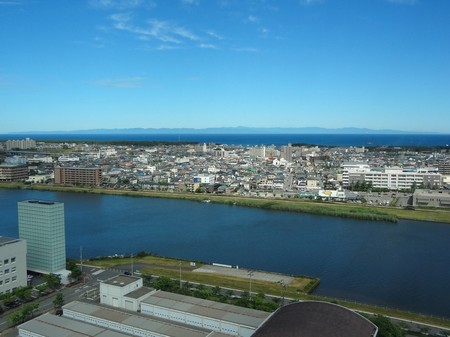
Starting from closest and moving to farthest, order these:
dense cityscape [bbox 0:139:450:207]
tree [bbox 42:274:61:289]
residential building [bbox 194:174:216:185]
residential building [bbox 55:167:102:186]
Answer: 1. tree [bbox 42:274:61:289]
2. dense cityscape [bbox 0:139:450:207]
3. residential building [bbox 194:174:216:185]
4. residential building [bbox 55:167:102:186]

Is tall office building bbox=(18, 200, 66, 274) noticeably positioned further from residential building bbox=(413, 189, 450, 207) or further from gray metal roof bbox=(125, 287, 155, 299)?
residential building bbox=(413, 189, 450, 207)

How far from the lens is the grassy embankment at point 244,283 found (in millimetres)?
5109

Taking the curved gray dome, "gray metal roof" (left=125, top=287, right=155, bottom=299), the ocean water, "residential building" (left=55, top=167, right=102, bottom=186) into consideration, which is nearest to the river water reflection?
the curved gray dome

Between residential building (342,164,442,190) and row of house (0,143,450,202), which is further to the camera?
row of house (0,143,450,202)

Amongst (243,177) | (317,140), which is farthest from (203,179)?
(317,140)

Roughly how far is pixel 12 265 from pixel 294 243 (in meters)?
5.05

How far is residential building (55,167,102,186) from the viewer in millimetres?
17031

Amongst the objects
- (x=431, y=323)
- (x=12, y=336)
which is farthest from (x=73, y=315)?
(x=431, y=323)

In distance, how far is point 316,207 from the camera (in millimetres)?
11992

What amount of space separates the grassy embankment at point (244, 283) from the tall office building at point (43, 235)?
86cm

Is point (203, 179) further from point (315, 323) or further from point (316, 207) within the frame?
point (315, 323)

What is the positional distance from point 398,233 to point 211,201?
6.02 meters

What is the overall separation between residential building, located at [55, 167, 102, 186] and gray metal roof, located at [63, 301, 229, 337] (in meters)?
12.8

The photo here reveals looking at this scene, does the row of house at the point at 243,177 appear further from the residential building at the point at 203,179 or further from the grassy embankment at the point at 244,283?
the grassy embankment at the point at 244,283
